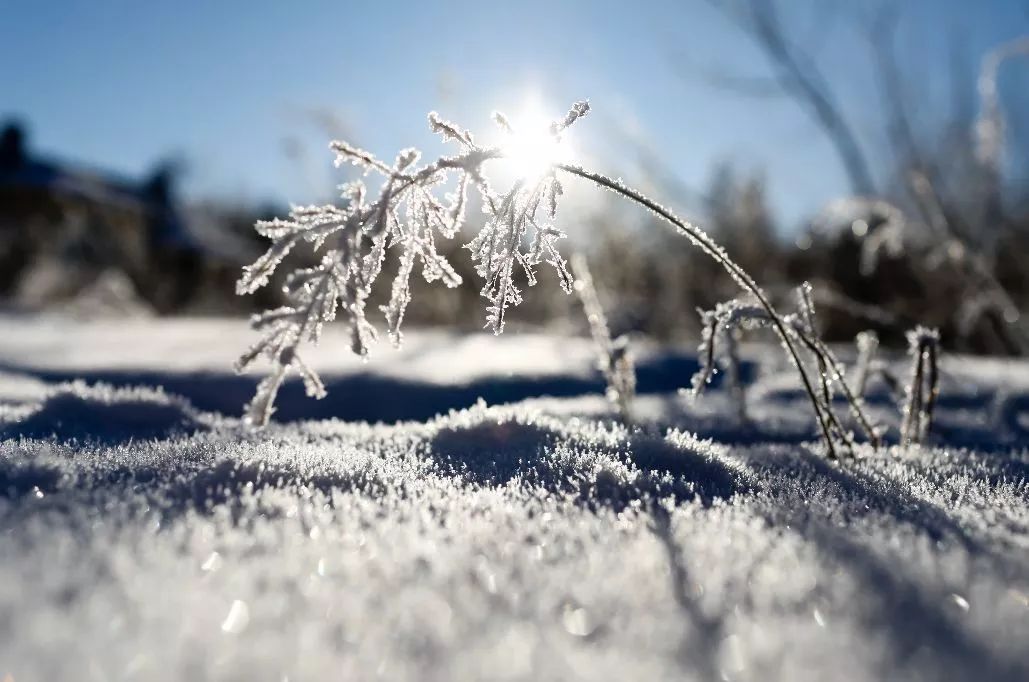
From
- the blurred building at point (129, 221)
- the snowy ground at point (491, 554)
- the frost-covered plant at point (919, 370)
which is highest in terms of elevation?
the blurred building at point (129, 221)

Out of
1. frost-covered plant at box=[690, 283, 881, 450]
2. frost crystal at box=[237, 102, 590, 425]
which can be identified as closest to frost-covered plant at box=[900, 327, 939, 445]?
frost-covered plant at box=[690, 283, 881, 450]

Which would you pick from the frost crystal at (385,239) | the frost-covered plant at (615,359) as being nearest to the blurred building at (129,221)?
the frost-covered plant at (615,359)

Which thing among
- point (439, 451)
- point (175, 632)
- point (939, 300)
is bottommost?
point (175, 632)

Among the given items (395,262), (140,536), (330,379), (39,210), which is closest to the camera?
(140,536)

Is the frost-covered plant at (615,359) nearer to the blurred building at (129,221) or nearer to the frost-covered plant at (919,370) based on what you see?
the frost-covered plant at (919,370)

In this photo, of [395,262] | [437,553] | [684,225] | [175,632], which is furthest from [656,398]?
[395,262]

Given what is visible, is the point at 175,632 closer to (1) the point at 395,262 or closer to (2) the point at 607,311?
(2) the point at 607,311

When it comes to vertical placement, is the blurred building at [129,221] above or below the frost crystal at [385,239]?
above

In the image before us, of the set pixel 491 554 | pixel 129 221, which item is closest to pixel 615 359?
pixel 491 554
